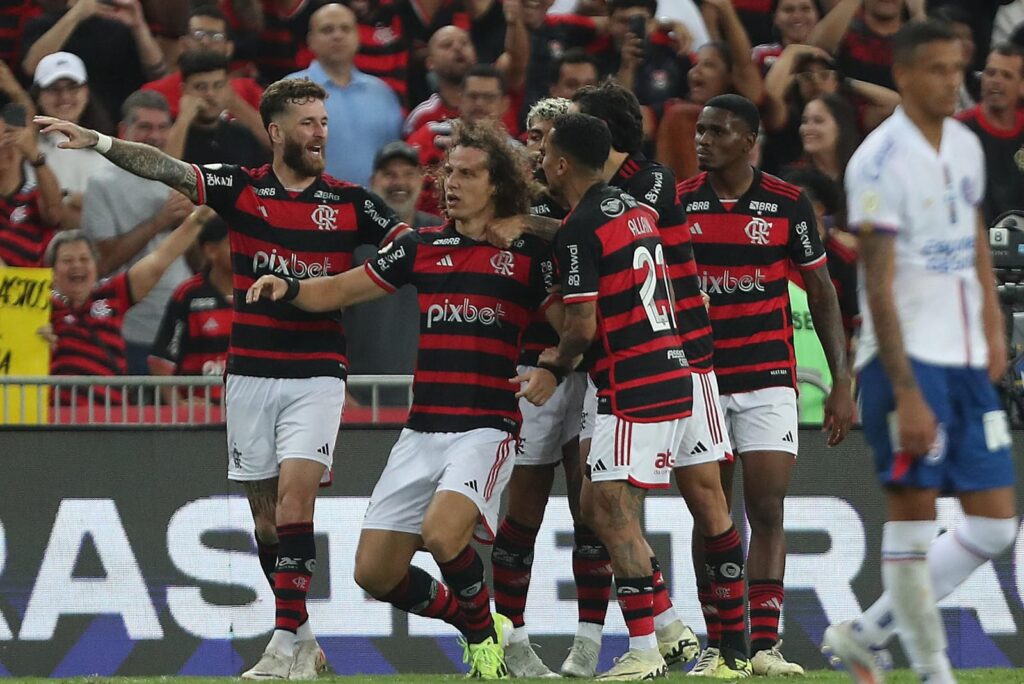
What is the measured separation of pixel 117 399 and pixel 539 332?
2480 millimetres

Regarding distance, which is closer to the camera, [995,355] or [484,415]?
[995,355]

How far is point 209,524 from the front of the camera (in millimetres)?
9062

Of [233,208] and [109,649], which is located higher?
[233,208]

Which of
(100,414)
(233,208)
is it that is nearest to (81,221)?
(100,414)

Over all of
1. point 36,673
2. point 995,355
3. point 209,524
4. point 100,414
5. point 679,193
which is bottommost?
point 36,673

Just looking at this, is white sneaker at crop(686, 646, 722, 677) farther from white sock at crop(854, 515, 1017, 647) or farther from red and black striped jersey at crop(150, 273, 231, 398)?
red and black striped jersey at crop(150, 273, 231, 398)

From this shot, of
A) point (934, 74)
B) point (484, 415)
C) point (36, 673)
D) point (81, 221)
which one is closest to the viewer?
point (934, 74)

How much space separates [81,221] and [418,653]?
3375mm

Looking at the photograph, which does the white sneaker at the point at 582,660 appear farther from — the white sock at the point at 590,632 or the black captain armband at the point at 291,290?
the black captain armband at the point at 291,290

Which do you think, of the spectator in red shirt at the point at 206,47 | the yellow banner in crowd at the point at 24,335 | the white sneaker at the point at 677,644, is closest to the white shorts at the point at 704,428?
the white sneaker at the point at 677,644

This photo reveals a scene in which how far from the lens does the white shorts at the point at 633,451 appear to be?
701cm

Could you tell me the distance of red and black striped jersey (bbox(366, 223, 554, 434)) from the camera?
726 centimetres

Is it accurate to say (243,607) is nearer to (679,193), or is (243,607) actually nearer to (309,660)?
(309,660)

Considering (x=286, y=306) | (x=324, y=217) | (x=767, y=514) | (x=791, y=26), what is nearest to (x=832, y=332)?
(x=767, y=514)
